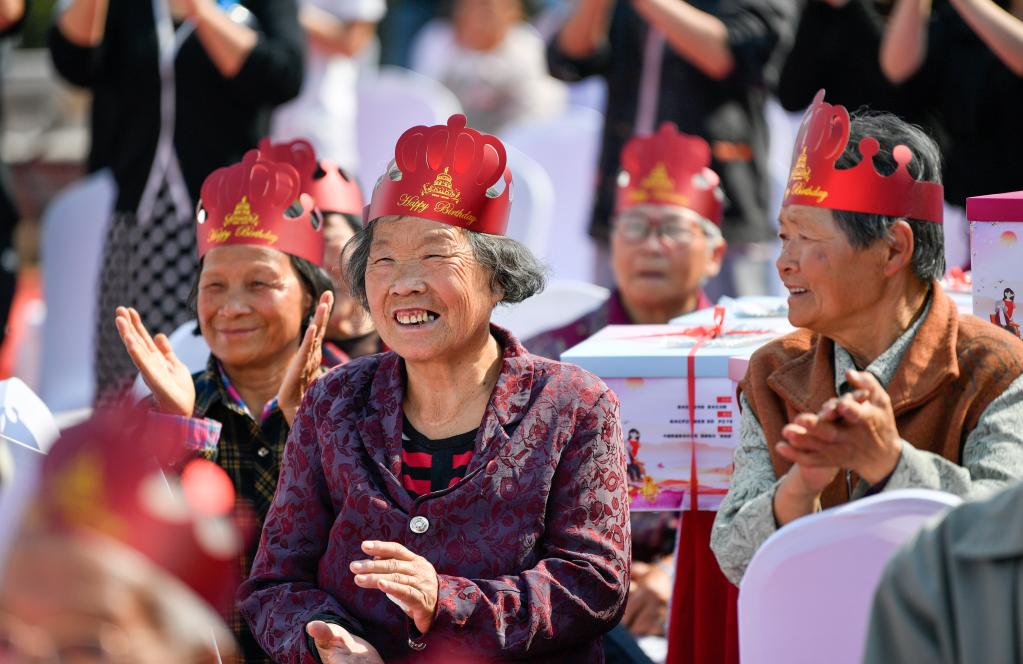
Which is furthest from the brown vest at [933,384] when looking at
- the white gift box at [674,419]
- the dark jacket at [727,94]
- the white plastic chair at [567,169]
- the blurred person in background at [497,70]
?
the blurred person in background at [497,70]

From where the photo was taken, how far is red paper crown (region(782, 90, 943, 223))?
2.90m

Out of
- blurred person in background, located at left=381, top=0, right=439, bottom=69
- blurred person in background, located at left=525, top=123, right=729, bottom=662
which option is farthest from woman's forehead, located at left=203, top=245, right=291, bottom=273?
blurred person in background, located at left=381, top=0, right=439, bottom=69

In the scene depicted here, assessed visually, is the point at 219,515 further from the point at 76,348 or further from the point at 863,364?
the point at 76,348

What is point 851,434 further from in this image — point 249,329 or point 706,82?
point 706,82

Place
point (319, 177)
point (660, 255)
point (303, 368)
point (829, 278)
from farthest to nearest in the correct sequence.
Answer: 1. point (660, 255)
2. point (319, 177)
3. point (303, 368)
4. point (829, 278)

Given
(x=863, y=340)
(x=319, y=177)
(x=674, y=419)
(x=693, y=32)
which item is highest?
(x=693, y=32)

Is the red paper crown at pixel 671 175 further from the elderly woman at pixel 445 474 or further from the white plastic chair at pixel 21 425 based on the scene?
the white plastic chair at pixel 21 425

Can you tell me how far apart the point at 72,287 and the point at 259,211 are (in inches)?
109

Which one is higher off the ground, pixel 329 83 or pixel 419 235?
pixel 329 83

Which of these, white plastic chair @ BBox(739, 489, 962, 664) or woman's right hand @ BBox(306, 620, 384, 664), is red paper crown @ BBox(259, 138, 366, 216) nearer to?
woman's right hand @ BBox(306, 620, 384, 664)

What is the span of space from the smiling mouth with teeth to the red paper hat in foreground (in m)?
1.88

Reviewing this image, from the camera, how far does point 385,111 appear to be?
24.9ft

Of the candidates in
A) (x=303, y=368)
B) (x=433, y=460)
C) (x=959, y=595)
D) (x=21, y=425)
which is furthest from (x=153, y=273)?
(x=959, y=595)

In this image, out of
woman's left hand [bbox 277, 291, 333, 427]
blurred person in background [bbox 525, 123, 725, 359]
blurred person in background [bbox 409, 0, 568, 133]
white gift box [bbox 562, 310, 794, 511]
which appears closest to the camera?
white gift box [bbox 562, 310, 794, 511]
